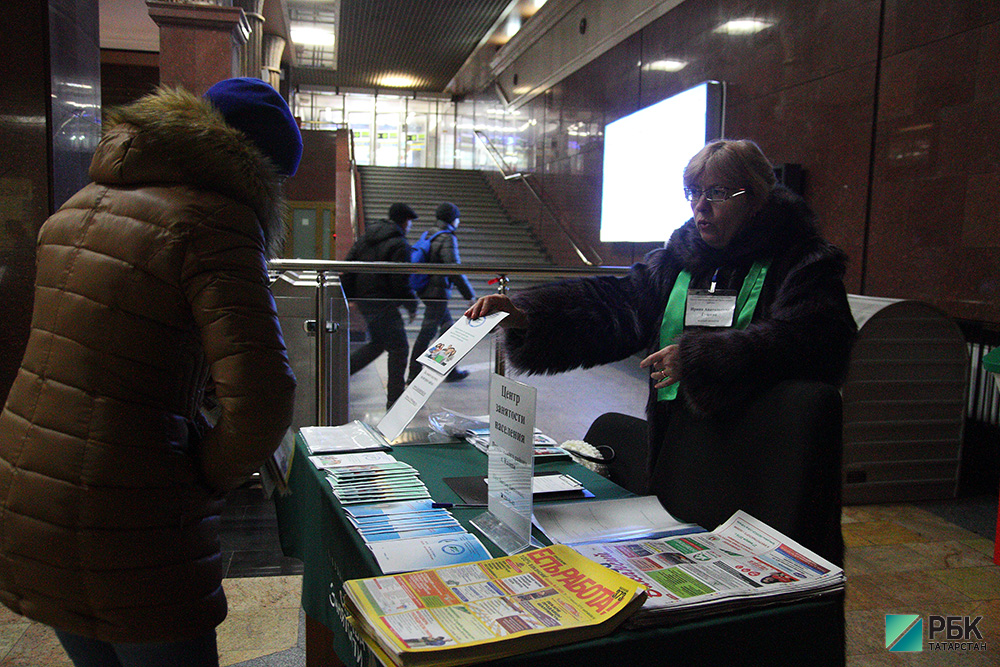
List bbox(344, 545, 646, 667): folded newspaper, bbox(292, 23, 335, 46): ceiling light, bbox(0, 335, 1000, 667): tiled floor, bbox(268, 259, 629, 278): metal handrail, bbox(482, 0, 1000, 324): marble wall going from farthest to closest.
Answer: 1. bbox(292, 23, 335, 46): ceiling light
2. bbox(482, 0, 1000, 324): marble wall
3. bbox(268, 259, 629, 278): metal handrail
4. bbox(0, 335, 1000, 667): tiled floor
5. bbox(344, 545, 646, 667): folded newspaper

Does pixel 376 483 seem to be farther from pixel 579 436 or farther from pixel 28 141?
pixel 579 436

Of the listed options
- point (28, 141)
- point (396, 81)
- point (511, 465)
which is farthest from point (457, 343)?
point (396, 81)

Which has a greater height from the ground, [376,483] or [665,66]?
[665,66]

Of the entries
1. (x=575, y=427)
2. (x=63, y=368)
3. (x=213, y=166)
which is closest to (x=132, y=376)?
(x=63, y=368)

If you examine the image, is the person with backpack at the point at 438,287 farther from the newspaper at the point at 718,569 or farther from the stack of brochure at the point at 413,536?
the newspaper at the point at 718,569

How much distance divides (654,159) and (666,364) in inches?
244

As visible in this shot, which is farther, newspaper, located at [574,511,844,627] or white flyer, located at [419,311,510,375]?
white flyer, located at [419,311,510,375]

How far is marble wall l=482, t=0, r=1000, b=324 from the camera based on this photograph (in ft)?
13.5

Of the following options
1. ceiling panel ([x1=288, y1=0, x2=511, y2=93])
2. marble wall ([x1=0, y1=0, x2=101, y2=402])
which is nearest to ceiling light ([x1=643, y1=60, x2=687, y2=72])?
ceiling panel ([x1=288, y1=0, x2=511, y2=93])

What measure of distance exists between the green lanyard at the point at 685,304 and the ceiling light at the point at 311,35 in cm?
1591

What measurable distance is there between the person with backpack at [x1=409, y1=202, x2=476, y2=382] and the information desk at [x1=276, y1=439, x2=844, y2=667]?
1.81 m

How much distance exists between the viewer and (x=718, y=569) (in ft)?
3.61

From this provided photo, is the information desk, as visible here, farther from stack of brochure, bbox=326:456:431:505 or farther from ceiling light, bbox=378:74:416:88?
ceiling light, bbox=378:74:416:88

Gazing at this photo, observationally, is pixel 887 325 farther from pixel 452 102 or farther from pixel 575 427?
pixel 452 102
